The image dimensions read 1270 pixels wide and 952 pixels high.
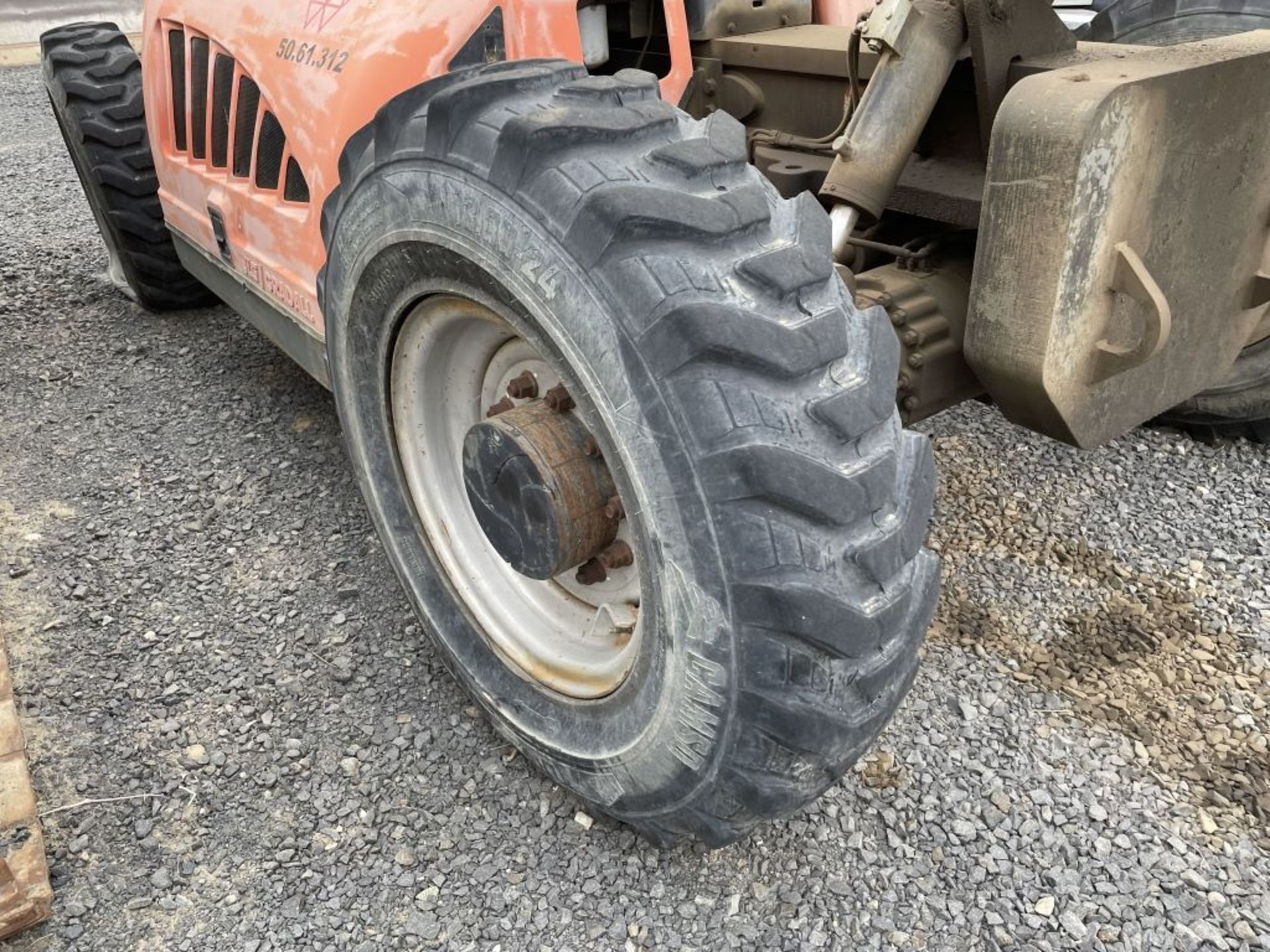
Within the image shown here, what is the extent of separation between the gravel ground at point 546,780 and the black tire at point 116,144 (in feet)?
3.51

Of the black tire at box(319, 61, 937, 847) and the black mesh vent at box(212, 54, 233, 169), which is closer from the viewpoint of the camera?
the black tire at box(319, 61, 937, 847)

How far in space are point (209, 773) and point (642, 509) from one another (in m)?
1.23

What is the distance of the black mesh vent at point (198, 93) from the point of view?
115 inches

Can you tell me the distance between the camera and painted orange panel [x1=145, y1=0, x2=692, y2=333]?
2152 millimetres

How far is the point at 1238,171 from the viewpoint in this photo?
1.86 metres

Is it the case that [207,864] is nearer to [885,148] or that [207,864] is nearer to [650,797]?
[650,797]

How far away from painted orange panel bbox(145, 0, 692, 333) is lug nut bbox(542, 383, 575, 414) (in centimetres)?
77

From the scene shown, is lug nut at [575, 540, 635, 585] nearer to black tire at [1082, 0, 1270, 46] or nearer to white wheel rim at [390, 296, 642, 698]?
white wheel rim at [390, 296, 642, 698]

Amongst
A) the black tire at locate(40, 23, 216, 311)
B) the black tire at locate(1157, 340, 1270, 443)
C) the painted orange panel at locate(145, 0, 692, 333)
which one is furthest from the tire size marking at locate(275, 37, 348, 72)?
the black tire at locate(1157, 340, 1270, 443)

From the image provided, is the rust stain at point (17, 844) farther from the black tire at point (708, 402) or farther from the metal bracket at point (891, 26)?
the metal bracket at point (891, 26)

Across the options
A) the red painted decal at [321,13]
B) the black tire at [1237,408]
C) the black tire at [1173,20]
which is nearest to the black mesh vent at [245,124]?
the red painted decal at [321,13]

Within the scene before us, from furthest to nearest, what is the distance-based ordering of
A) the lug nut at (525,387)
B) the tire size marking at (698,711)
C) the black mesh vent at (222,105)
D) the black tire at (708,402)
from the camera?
the black mesh vent at (222,105), the lug nut at (525,387), the tire size marking at (698,711), the black tire at (708,402)

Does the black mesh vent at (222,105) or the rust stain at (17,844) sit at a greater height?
the black mesh vent at (222,105)

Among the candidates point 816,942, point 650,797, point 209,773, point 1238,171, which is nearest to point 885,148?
point 1238,171
